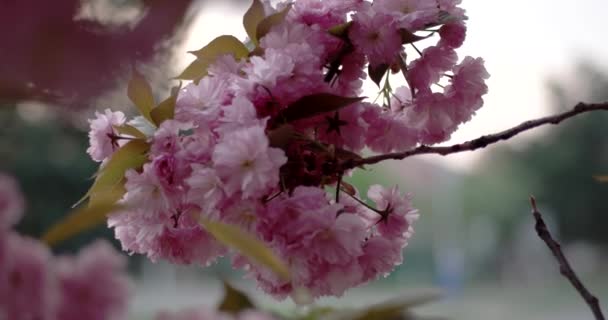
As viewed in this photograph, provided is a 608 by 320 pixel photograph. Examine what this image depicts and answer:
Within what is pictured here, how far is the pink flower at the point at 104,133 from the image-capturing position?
18.4 inches

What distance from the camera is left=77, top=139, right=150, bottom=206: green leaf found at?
17.2 inches

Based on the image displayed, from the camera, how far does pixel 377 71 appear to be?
0.48 m

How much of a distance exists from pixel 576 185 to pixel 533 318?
451mm

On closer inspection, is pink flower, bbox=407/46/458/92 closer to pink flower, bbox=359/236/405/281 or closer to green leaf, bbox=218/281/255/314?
pink flower, bbox=359/236/405/281

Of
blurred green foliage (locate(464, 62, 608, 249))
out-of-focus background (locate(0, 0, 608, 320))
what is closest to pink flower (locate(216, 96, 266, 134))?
out-of-focus background (locate(0, 0, 608, 320))

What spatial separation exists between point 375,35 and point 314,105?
0.08 m

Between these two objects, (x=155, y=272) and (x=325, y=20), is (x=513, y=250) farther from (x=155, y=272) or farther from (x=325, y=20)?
(x=325, y=20)

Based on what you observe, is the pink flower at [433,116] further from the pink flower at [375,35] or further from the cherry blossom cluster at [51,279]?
the cherry blossom cluster at [51,279]

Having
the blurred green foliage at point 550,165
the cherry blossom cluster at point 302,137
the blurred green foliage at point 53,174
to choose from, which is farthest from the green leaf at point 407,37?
the blurred green foliage at point 550,165

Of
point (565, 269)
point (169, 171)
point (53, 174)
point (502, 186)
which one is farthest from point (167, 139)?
point (502, 186)

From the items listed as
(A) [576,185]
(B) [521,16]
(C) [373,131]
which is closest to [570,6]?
(B) [521,16]

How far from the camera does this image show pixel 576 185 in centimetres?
192

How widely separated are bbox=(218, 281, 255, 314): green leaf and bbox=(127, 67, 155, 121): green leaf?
0.18 metres

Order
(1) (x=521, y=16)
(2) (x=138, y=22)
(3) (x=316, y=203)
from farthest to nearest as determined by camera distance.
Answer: (1) (x=521, y=16) → (3) (x=316, y=203) → (2) (x=138, y=22)
